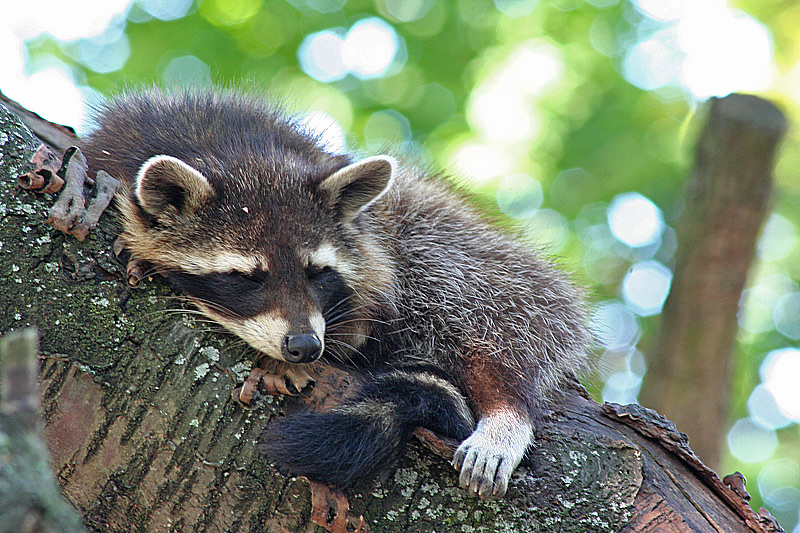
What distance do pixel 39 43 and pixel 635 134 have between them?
283 inches

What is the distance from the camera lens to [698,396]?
18.8ft

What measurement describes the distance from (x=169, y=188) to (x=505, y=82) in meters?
5.85

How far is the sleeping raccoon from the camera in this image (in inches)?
104

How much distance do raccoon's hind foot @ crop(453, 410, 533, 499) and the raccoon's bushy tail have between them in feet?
0.39

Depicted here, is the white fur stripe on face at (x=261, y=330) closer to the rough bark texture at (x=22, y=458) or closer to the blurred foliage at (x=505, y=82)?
the rough bark texture at (x=22, y=458)

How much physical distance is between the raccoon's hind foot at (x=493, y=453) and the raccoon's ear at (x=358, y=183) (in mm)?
1286

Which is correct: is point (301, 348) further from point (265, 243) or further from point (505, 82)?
point (505, 82)

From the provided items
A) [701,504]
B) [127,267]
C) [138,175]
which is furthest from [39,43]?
[701,504]

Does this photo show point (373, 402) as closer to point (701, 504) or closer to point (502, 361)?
point (502, 361)

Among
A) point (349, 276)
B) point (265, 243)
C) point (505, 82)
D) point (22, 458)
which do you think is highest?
point (505, 82)

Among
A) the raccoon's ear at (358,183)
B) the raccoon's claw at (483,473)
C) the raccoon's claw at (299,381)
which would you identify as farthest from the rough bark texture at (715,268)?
the raccoon's claw at (299,381)

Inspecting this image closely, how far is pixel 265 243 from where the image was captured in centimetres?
309

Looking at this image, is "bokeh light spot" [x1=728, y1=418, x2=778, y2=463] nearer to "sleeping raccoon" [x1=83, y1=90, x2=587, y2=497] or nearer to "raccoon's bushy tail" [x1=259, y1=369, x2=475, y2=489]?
"sleeping raccoon" [x1=83, y1=90, x2=587, y2=497]

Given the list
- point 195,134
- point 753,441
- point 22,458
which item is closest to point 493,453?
point 22,458
